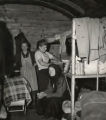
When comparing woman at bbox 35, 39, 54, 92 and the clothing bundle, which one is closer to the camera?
the clothing bundle

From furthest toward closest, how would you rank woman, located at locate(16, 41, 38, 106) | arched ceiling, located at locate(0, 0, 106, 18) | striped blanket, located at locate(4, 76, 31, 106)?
woman, located at locate(16, 41, 38, 106) < striped blanket, located at locate(4, 76, 31, 106) < arched ceiling, located at locate(0, 0, 106, 18)

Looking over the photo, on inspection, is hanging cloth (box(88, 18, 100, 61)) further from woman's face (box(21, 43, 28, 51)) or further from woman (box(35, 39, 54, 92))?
woman's face (box(21, 43, 28, 51))

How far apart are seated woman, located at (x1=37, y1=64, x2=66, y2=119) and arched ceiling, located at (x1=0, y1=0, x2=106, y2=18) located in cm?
170

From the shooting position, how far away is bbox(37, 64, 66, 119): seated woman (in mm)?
5559

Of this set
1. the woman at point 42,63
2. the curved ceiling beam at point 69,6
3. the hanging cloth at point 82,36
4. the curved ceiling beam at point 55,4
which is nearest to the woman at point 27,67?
the woman at point 42,63

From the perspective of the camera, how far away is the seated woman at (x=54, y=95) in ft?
18.2

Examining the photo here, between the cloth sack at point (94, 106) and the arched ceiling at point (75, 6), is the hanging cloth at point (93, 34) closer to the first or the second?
the cloth sack at point (94, 106)

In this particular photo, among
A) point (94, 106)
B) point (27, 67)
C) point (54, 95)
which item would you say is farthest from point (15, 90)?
point (94, 106)

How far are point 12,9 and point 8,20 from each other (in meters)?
0.34

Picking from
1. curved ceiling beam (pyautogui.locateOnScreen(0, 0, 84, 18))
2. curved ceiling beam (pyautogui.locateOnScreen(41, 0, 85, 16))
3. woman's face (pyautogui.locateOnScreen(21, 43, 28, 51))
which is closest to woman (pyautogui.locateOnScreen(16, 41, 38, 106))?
woman's face (pyautogui.locateOnScreen(21, 43, 28, 51))

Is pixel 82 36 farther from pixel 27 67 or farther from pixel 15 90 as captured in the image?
pixel 27 67

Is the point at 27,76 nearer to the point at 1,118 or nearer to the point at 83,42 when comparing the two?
the point at 1,118

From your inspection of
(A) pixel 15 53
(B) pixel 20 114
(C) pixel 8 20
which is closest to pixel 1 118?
(B) pixel 20 114

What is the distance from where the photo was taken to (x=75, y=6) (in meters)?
6.71
